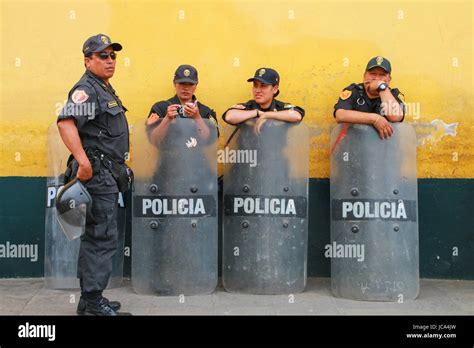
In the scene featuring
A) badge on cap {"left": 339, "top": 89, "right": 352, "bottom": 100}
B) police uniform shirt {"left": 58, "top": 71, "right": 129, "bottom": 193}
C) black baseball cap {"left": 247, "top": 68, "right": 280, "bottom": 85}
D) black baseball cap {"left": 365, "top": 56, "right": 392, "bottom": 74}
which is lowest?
police uniform shirt {"left": 58, "top": 71, "right": 129, "bottom": 193}

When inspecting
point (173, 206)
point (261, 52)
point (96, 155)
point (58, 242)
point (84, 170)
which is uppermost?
point (261, 52)

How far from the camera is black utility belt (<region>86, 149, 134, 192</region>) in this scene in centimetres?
528

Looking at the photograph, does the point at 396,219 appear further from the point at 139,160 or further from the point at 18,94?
the point at 18,94

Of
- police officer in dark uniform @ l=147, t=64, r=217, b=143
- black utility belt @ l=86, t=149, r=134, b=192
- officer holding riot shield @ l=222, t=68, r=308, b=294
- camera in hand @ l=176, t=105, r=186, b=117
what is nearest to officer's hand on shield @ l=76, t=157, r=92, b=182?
black utility belt @ l=86, t=149, r=134, b=192

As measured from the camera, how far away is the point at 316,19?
6.67 metres

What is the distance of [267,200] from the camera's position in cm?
604

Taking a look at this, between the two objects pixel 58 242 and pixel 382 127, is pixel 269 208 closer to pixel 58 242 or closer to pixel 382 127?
pixel 382 127

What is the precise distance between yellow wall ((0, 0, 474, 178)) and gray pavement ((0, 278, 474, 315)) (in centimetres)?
106

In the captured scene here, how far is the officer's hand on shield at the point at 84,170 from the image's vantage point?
201 inches

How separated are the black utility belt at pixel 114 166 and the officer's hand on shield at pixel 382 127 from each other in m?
1.93

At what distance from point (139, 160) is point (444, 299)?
2619 mm

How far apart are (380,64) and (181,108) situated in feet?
5.26

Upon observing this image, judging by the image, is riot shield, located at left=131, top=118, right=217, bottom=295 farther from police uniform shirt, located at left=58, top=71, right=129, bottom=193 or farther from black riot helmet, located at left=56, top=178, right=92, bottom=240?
black riot helmet, located at left=56, top=178, right=92, bottom=240

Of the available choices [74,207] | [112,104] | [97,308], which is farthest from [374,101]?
[97,308]
